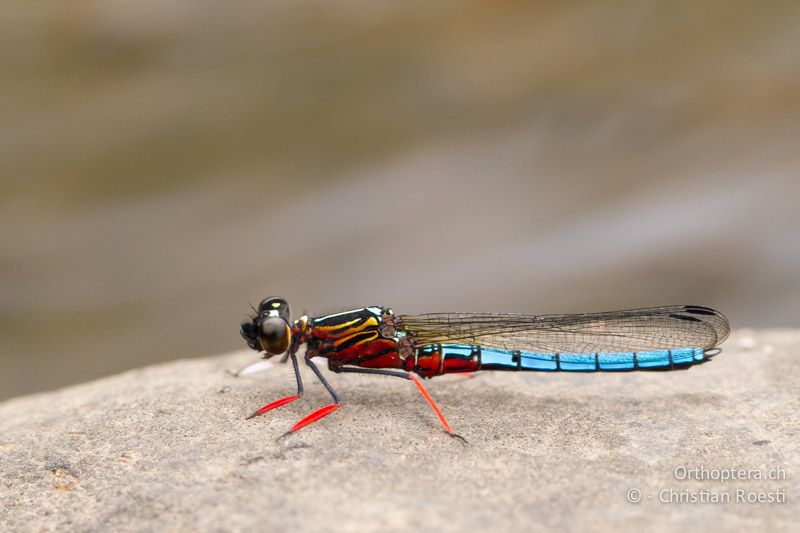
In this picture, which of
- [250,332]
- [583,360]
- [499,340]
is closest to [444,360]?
[499,340]

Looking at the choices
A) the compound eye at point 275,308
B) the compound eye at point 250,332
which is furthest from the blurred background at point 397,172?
the compound eye at point 250,332

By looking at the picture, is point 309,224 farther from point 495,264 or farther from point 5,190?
point 5,190

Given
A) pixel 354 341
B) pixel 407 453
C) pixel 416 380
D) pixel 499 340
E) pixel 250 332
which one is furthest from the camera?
pixel 499 340

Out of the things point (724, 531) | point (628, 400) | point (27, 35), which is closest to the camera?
point (724, 531)

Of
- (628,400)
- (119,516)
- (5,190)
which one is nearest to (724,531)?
(628,400)

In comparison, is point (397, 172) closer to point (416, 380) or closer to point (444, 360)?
point (444, 360)

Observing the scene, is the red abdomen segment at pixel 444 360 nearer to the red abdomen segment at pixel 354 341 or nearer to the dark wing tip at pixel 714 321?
the red abdomen segment at pixel 354 341
